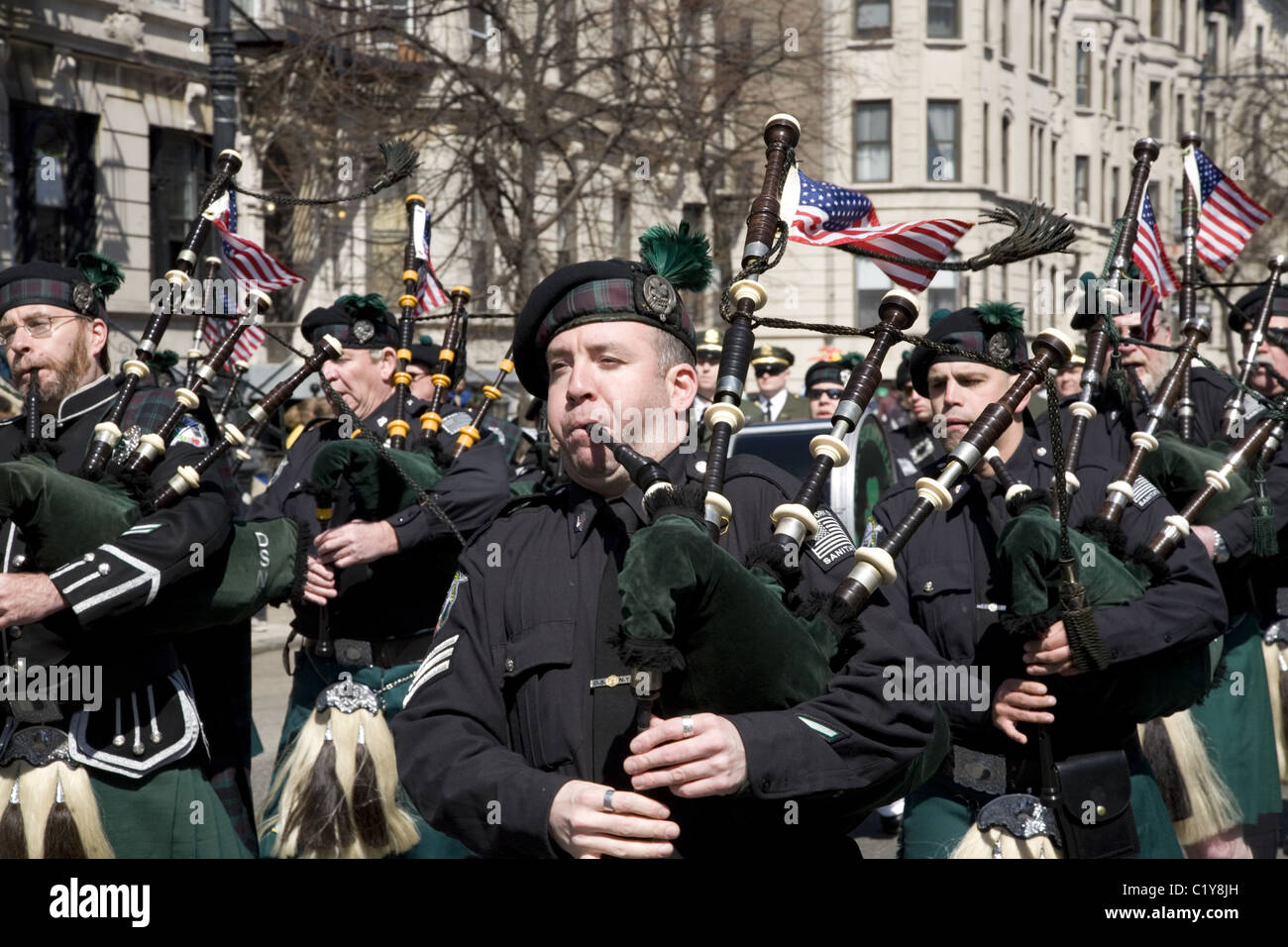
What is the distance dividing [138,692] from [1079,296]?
9.83 feet

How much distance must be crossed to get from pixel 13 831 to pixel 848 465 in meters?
5.34

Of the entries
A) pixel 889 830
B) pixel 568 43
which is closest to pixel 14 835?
pixel 889 830

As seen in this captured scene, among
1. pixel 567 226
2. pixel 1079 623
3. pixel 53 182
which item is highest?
pixel 53 182

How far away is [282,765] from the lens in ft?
Result: 20.3

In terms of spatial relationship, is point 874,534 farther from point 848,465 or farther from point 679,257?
point 848,465

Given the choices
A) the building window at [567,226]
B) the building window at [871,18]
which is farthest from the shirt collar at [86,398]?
the building window at [871,18]

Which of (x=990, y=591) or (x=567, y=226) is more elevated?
(x=567, y=226)

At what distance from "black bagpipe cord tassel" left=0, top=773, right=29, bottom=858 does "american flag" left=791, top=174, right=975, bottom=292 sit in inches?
104

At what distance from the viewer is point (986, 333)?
5.02 m

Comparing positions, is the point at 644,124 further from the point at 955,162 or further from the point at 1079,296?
the point at 955,162

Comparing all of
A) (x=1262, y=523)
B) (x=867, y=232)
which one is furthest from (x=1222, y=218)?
(x=867, y=232)

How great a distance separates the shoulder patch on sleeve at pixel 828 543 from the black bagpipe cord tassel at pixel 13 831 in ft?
8.53

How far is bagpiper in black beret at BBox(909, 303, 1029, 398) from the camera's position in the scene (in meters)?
4.93

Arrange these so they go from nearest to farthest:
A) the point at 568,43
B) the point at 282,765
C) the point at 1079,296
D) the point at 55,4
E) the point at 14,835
A: the point at 14,835 → the point at 1079,296 → the point at 282,765 → the point at 568,43 → the point at 55,4
